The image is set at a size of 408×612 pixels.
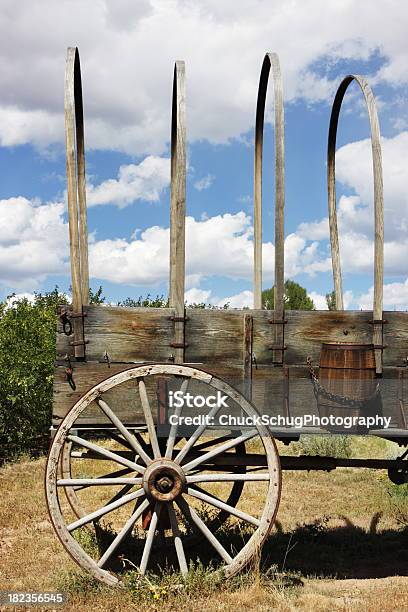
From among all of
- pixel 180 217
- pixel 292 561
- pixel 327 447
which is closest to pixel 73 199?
pixel 180 217

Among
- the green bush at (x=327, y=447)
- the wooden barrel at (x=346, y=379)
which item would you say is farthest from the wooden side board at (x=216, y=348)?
the green bush at (x=327, y=447)

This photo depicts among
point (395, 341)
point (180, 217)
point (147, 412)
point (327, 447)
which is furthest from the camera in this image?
point (327, 447)

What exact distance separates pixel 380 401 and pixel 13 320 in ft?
31.2

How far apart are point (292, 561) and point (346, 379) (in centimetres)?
194

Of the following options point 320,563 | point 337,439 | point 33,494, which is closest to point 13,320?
point 33,494

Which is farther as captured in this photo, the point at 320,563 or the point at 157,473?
the point at 320,563

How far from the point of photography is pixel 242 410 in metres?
4.46

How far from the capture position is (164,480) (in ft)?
13.7

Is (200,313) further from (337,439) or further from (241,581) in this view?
(337,439)

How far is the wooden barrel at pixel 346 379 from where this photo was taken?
14.8 feet

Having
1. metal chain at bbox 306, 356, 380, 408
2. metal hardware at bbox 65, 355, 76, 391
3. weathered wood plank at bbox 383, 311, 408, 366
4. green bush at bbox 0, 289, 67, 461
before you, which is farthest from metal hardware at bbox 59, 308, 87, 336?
green bush at bbox 0, 289, 67, 461

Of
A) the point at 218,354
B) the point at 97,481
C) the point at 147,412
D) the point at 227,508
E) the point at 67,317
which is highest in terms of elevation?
the point at 67,317

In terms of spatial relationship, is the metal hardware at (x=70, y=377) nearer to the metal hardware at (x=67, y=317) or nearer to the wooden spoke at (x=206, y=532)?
the metal hardware at (x=67, y=317)

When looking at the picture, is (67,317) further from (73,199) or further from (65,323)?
(73,199)
